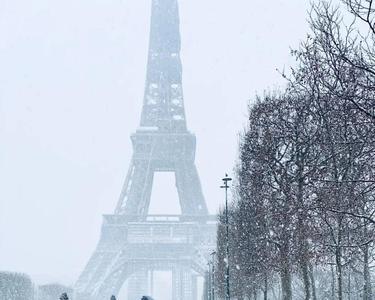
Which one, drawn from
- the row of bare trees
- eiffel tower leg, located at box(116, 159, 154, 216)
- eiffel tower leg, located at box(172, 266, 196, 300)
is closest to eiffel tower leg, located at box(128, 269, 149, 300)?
eiffel tower leg, located at box(172, 266, 196, 300)

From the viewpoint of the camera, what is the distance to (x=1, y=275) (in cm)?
7775

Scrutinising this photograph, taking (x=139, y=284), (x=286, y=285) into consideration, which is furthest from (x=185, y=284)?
(x=286, y=285)

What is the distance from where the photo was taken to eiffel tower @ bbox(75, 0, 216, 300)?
9612cm

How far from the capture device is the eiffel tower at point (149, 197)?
96.1 meters

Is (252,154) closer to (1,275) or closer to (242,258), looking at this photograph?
(242,258)

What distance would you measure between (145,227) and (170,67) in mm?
27766

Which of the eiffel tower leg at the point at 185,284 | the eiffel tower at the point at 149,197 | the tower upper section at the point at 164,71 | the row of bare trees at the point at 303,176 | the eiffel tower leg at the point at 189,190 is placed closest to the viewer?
the row of bare trees at the point at 303,176

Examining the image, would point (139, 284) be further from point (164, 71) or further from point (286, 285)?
point (286, 285)

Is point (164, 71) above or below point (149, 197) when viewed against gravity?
above

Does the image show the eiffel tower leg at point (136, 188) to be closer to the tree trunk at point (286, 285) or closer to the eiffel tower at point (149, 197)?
the eiffel tower at point (149, 197)

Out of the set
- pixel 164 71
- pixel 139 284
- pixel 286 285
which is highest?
pixel 164 71

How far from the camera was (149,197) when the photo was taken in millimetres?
106250

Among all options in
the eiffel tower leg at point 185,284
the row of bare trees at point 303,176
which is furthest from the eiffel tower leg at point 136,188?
the row of bare trees at point 303,176

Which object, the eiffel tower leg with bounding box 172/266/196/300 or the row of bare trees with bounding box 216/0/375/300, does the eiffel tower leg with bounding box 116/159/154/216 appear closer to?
the eiffel tower leg with bounding box 172/266/196/300
